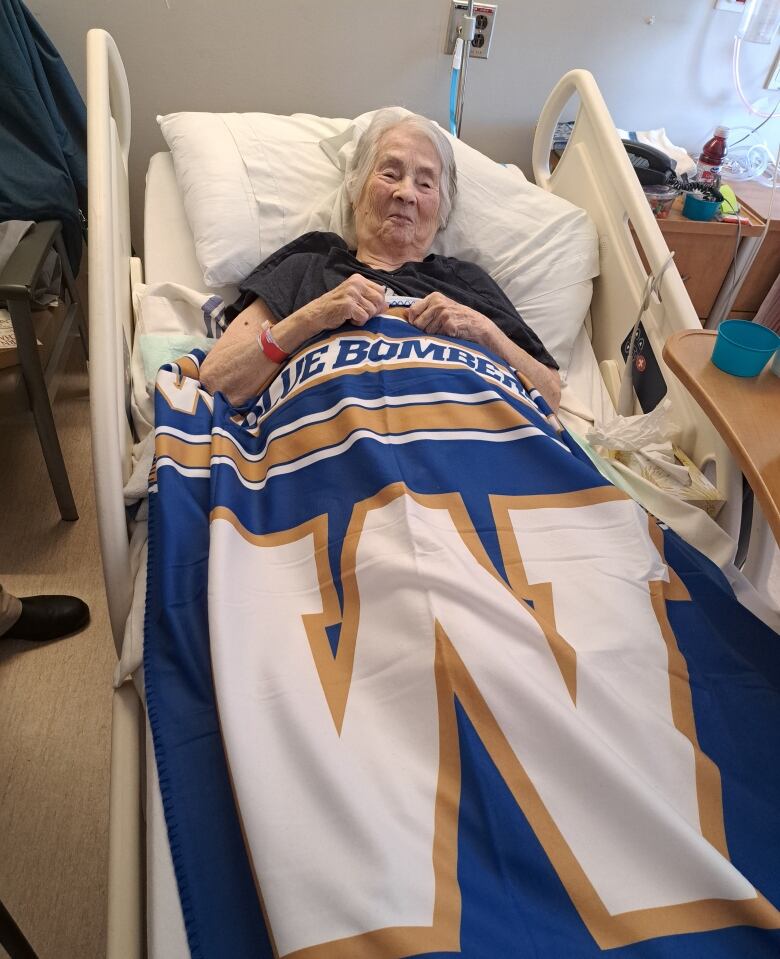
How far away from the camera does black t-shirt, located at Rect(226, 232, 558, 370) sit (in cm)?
159

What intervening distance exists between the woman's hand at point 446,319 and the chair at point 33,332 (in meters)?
0.90

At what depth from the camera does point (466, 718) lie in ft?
2.75

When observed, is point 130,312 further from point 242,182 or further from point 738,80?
point 738,80

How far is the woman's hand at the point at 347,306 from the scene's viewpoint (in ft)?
4.55

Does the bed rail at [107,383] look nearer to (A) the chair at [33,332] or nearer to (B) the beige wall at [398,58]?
(A) the chair at [33,332]

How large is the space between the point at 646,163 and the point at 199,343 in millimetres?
1568

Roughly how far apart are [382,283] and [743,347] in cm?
82

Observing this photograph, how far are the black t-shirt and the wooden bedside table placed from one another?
463 mm

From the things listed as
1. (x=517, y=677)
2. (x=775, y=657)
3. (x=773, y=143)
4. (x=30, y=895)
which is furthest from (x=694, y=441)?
(x=773, y=143)

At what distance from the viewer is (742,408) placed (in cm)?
109

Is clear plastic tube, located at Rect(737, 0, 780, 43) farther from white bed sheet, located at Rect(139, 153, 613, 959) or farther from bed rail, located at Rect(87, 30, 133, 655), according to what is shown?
bed rail, located at Rect(87, 30, 133, 655)

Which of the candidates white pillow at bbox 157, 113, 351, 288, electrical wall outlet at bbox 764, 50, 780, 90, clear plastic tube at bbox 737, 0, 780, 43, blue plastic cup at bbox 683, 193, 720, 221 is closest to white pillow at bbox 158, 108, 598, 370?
white pillow at bbox 157, 113, 351, 288

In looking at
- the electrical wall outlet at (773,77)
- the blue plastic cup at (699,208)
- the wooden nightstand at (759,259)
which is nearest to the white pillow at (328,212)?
the blue plastic cup at (699,208)

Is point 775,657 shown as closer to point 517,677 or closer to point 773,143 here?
point 517,677
